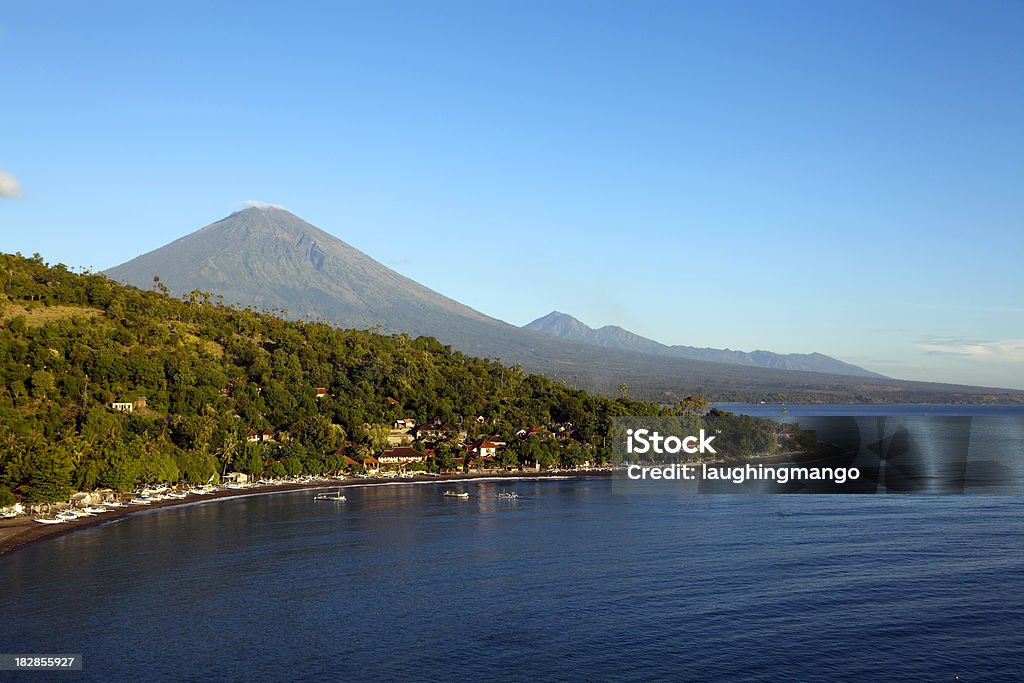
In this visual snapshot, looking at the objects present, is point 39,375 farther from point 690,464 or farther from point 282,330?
point 690,464

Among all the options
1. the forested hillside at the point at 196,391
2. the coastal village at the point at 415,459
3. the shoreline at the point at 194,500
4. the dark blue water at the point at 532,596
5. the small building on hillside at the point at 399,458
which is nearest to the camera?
the dark blue water at the point at 532,596

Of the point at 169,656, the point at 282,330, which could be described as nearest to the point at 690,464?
the point at 282,330

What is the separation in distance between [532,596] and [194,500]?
47.7 metres

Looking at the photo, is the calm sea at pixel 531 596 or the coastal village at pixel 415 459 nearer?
the calm sea at pixel 531 596

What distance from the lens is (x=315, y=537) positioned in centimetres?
6200

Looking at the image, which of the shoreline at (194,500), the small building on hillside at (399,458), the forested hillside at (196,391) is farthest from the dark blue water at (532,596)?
the small building on hillside at (399,458)

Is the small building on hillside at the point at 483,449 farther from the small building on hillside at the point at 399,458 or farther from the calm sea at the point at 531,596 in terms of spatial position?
the calm sea at the point at 531,596

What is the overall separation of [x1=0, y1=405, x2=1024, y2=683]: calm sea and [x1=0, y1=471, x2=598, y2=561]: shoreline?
2242mm

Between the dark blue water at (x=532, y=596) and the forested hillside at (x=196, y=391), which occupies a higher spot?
the forested hillside at (x=196, y=391)

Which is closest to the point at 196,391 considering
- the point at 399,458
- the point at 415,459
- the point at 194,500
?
the point at 194,500

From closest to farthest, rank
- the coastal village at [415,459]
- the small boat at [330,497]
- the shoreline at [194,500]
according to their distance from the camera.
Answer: the shoreline at [194,500]
the small boat at [330,497]
the coastal village at [415,459]

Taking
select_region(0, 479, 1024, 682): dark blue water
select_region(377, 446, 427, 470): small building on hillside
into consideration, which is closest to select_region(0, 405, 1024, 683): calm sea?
select_region(0, 479, 1024, 682): dark blue water

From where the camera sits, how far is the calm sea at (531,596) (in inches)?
1368

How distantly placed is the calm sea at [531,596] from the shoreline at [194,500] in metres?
2.24
